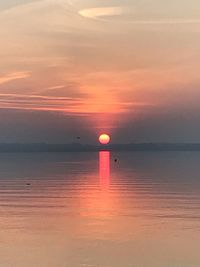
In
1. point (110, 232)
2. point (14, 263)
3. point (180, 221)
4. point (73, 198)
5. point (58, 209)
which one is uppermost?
point (73, 198)

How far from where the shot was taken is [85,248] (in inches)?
739

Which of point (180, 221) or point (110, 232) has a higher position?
point (180, 221)

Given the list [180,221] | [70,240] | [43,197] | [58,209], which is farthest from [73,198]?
[70,240]

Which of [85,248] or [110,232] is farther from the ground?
[110,232]

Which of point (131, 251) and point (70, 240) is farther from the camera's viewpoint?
point (70, 240)

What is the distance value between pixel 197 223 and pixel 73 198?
16001 mm

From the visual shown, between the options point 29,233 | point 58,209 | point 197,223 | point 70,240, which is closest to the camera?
point 70,240

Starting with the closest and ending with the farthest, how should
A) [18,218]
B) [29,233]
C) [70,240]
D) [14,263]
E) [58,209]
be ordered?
1. [14,263]
2. [70,240]
3. [29,233]
4. [18,218]
5. [58,209]

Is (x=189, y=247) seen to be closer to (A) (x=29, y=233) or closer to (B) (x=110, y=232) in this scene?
(B) (x=110, y=232)

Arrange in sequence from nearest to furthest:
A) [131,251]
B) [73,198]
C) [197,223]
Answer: [131,251], [197,223], [73,198]

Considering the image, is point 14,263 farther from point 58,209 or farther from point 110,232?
point 58,209

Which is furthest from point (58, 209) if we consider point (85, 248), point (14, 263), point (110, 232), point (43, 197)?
point (14, 263)

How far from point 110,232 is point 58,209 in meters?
10.5

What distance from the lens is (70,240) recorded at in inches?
811
